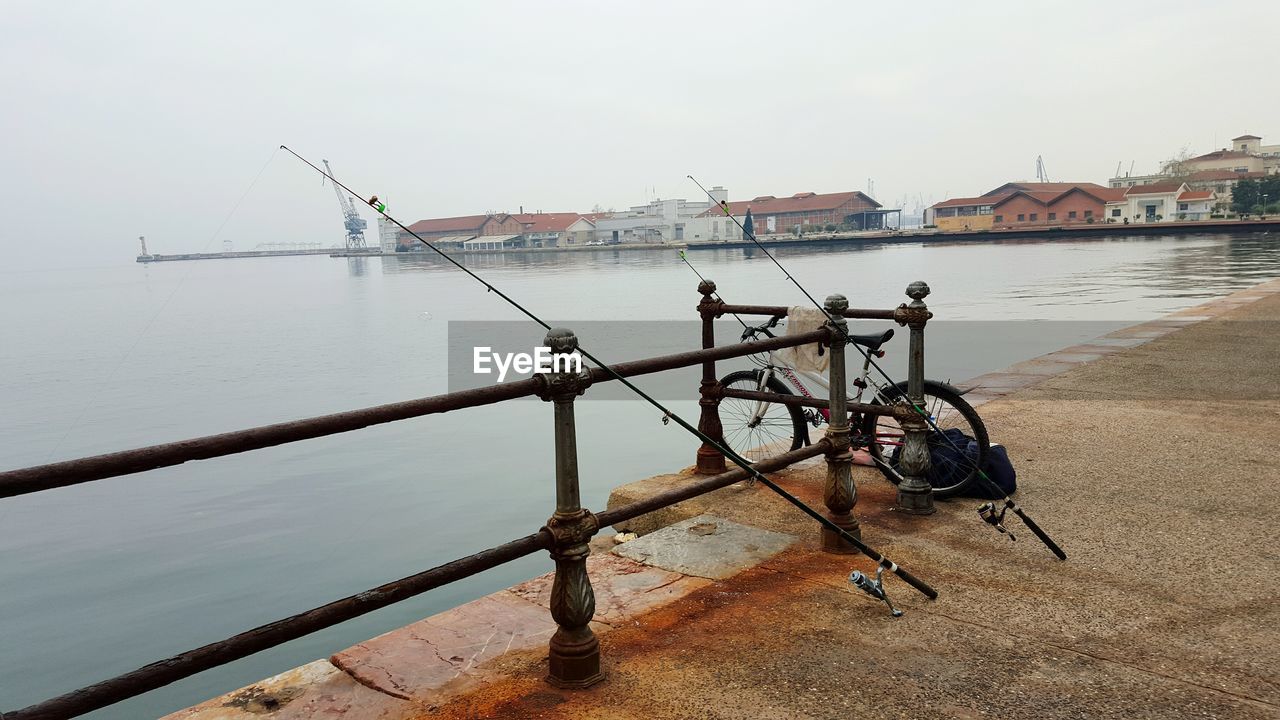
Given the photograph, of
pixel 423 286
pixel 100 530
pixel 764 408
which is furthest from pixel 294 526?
pixel 423 286

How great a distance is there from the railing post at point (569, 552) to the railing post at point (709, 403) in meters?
2.77

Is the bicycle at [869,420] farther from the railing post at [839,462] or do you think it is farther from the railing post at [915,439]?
the railing post at [839,462]

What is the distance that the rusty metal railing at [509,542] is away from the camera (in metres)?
2.23

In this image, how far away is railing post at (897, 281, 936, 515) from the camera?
5.11 m

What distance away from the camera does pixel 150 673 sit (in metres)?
2.32

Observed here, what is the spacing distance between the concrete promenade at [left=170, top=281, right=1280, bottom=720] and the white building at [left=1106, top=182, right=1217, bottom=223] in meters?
117

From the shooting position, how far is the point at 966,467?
17.5 feet

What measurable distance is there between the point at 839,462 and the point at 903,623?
951mm

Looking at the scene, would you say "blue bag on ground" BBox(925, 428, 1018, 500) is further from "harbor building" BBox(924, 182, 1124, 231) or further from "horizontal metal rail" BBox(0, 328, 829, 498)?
"harbor building" BBox(924, 182, 1124, 231)

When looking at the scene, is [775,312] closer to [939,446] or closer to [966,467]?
[939,446]

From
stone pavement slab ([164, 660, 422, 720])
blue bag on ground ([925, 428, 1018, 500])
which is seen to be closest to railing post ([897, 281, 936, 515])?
blue bag on ground ([925, 428, 1018, 500])

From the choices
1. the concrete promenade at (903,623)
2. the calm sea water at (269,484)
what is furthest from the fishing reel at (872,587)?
the calm sea water at (269,484)

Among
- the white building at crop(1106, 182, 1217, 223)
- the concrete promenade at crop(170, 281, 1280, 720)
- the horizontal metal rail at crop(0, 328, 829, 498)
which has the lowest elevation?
the concrete promenade at crop(170, 281, 1280, 720)

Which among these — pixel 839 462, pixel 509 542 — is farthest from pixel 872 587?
pixel 509 542
